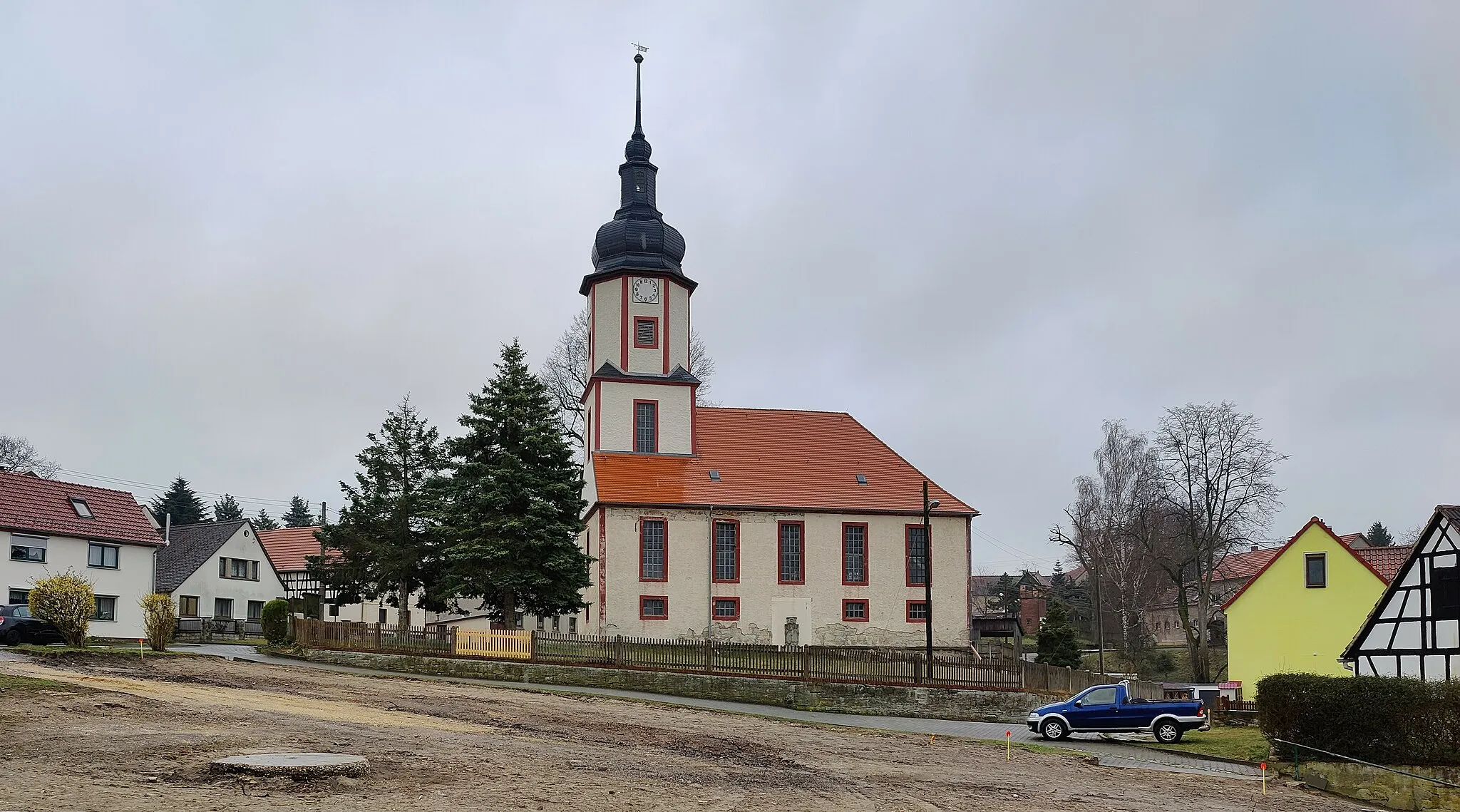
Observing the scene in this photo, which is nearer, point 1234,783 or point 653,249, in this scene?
point 1234,783

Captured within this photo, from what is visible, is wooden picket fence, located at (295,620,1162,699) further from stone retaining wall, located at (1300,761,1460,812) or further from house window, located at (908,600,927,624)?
house window, located at (908,600,927,624)

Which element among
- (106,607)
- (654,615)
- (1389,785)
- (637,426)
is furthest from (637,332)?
(1389,785)

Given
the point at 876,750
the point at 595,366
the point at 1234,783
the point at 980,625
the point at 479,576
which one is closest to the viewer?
the point at 1234,783

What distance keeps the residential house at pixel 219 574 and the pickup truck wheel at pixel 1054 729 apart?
3871cm

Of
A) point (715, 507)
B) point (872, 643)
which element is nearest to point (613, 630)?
point (715, 507)

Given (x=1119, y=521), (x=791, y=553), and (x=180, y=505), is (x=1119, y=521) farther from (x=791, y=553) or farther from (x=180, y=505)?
(x=180, y=505)

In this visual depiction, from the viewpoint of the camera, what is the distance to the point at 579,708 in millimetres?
26422

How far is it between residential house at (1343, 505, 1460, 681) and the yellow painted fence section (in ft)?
68.1

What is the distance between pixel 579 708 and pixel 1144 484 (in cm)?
4456

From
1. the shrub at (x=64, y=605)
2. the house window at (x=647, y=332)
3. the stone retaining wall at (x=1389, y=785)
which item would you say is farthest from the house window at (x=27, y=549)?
the stone retaining wall at (x=1389, y=785)

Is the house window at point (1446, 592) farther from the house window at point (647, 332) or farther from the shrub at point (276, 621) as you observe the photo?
the shrub at point (276, 621)

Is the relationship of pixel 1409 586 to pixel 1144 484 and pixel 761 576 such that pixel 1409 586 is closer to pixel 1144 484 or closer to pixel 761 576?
pixel 761 576

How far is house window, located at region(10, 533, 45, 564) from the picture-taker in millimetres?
42781

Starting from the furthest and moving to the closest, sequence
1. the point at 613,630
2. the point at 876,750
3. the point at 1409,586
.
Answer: the point at 613,630 < the point at 1409,586 < the point at 876,750
